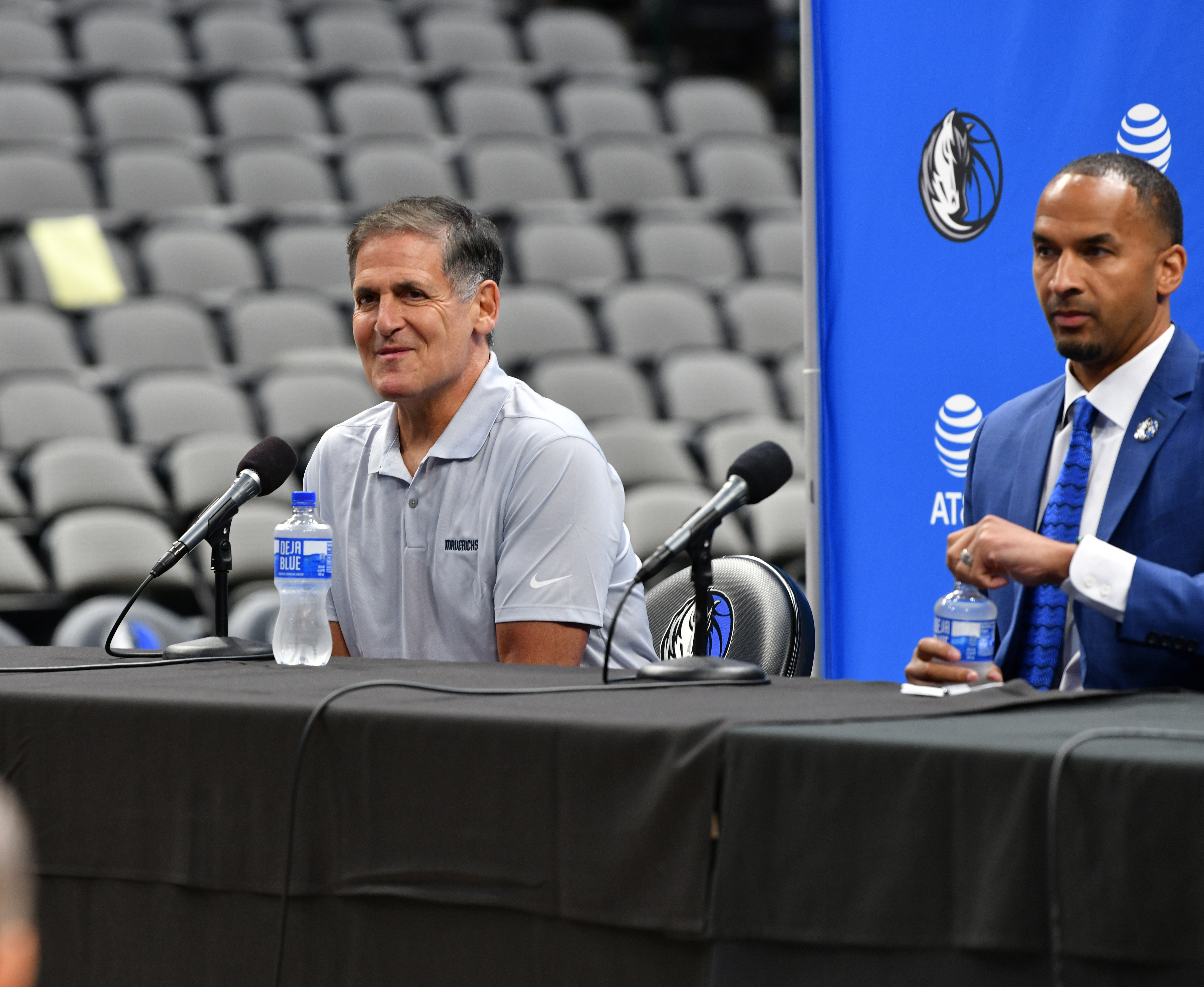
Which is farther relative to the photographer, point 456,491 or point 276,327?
point 276,327

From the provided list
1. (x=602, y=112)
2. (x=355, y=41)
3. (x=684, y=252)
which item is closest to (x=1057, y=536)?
(x=684, y=252)

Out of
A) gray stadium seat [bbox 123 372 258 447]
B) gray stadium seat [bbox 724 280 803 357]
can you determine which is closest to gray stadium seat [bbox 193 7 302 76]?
gray stadium seat [bbox 724 280 803 357]

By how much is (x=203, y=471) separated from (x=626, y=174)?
383cm

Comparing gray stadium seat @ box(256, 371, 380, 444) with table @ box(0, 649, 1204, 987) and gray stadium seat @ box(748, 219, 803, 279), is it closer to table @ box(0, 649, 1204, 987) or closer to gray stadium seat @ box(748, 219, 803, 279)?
gray stadium seat @ box(748, 219, 803, 279)

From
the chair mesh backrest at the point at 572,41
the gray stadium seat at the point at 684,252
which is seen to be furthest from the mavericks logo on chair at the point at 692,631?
the chair mesh backrest at the point at 572,41

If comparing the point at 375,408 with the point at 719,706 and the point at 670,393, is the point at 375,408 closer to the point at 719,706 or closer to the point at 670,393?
the point at 719,706

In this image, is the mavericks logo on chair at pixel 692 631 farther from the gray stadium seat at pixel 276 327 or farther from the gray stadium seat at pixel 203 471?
the gray stadium seat at pixel 276 327

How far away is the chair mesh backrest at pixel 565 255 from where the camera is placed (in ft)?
26.0

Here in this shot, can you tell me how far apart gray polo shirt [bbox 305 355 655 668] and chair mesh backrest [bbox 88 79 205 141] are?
5845 millimetres

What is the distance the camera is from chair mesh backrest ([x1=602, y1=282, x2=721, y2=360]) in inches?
293

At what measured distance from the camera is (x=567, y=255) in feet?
26.3

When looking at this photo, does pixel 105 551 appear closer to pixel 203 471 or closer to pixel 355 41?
pixel 203 471

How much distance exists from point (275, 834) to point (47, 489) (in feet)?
13.0

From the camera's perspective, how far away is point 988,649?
7.48ft
